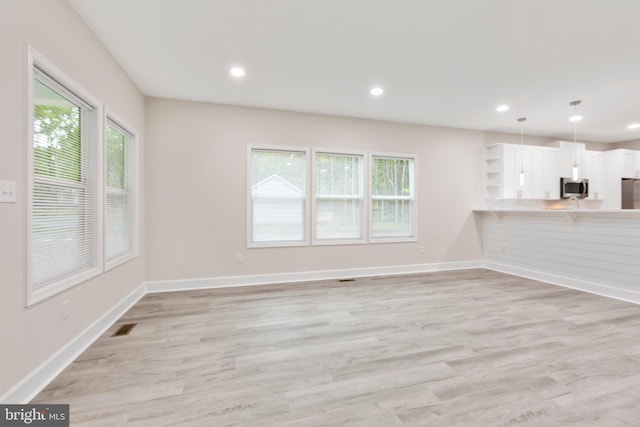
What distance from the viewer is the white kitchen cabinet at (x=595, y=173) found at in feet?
20.2

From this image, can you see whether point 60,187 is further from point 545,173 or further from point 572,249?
point 545,173

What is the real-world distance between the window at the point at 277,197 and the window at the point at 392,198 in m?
1.30

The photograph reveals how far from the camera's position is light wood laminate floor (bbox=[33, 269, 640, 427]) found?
162cm

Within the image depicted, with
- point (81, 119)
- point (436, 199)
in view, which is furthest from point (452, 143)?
point (81, 119)

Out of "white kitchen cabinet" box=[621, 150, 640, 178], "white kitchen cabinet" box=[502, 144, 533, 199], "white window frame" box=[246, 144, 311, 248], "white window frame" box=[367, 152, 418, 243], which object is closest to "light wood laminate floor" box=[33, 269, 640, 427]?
"white window frame" box=[246, 144, 311, 248]

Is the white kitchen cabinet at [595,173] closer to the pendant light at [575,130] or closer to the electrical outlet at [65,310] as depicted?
the pendant light at [575,130]

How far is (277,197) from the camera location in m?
4.54

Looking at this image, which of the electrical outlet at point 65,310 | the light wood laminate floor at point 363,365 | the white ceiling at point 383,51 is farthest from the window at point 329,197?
the electrical outlet at point 65,310

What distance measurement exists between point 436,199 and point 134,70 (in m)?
4.99

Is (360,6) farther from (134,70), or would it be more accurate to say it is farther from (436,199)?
(436,199)

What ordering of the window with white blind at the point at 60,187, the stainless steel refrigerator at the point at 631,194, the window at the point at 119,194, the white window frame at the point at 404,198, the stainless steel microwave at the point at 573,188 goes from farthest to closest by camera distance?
the stainless steel refrigerator at the point at 631,194 → the stainless steel microwave at the point at 573,188 → the white window frame at the point at 404,198 → the window at the point at 119,194 → the window with white blind at the point at 60,187

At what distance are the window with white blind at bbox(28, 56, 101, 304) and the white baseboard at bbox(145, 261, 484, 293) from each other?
1.57 m

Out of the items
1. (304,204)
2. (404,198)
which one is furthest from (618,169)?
(304,204)

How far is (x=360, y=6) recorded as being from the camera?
2.20 metres
